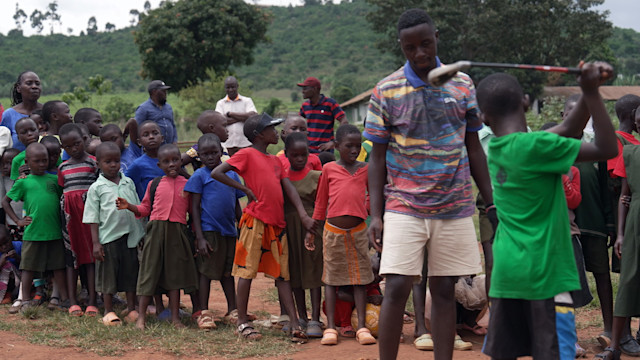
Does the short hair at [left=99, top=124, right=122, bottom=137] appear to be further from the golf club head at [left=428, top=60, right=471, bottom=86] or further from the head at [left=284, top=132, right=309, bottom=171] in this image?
the golf club head at [left=428, top=60, right=471, bottom=86]

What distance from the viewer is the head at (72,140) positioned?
624 centimetres

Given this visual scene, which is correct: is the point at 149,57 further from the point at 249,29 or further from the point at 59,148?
the point at 59,148

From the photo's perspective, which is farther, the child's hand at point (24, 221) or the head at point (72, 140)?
the child's hand at point (24, 221)

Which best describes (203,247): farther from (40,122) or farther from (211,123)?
(40,122)

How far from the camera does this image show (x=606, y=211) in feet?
16.9

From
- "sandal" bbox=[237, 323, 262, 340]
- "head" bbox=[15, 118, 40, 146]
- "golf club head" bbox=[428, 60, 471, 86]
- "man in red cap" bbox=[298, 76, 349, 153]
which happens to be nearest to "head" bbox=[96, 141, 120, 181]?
Result: "head" bbox=[15, 118, 40, 146]

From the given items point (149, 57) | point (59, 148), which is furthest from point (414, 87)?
point (149, 57)

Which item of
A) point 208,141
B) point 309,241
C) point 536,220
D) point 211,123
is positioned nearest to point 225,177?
point 208,141

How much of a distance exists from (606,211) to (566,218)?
225 centimetres

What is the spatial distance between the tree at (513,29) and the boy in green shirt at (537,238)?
3247 cm

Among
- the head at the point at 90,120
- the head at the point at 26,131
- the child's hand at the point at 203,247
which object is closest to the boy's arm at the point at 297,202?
the child's hand at the point at 203,247

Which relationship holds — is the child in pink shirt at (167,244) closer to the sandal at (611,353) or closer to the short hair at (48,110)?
the short hair at (48,110)

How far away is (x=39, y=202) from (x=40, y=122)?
120cm

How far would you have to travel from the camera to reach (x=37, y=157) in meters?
6.38
